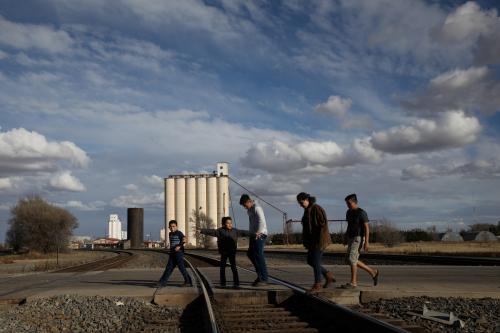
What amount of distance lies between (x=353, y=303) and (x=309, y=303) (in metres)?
1.00

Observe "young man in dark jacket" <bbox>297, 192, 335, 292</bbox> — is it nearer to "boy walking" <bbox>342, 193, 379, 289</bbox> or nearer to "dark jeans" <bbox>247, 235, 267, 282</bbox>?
"boy walking" <bbox>342, 193, 379, 289</bbox>

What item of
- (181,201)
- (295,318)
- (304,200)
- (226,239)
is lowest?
(295,318)

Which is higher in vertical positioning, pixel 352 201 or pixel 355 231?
pixel 352 201

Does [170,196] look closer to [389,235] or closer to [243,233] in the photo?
[389,235]

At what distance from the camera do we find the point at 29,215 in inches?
3066

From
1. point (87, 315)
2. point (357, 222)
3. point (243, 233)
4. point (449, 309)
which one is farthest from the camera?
point (243, 233)

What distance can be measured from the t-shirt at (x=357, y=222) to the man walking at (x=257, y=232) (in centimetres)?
164

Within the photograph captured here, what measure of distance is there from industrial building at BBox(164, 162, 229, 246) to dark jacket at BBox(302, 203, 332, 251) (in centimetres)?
11900

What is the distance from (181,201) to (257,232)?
126 m

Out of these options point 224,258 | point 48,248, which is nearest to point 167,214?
point 48,248

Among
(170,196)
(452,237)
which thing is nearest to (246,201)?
(452,237)

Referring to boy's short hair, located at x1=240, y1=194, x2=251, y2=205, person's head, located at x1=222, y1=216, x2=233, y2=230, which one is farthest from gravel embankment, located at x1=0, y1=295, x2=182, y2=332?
boy's short hair, located at x1=240, y1=194, x2=251, y2=205

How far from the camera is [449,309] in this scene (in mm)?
8289

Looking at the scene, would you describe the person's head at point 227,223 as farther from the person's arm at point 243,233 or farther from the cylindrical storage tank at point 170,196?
the cylindrical storage tank at point 170,196
